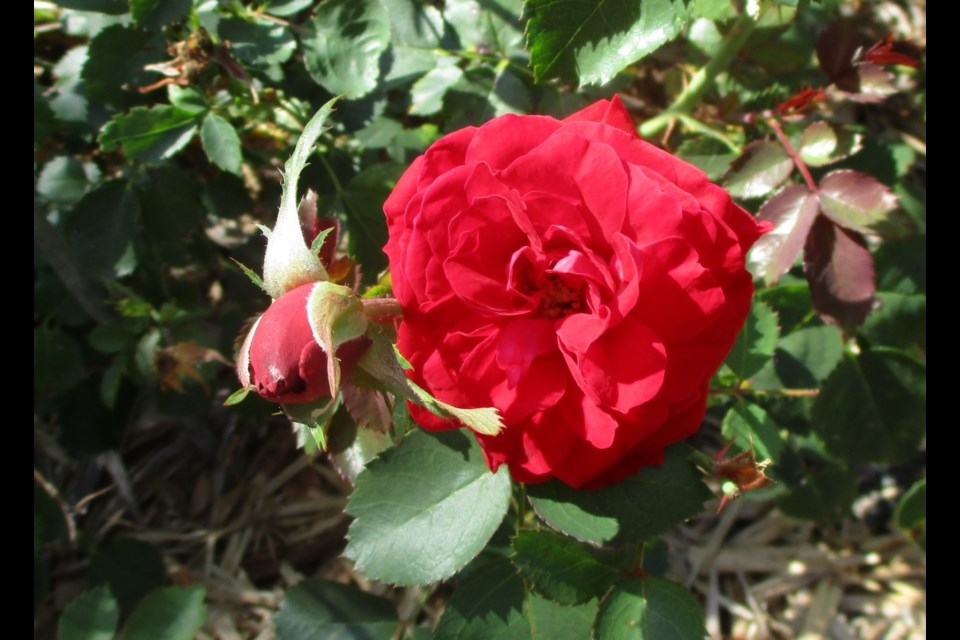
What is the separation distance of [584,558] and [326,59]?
0.82 metres

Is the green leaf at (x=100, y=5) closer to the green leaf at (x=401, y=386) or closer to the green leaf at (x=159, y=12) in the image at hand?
the green leaf at (x=159, y=12)

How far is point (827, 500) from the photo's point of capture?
5.34 feet

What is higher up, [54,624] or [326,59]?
[326,59]

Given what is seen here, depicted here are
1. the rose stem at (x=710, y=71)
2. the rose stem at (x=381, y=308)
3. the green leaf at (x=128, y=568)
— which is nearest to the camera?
the rose stem at (x=381, y=308)

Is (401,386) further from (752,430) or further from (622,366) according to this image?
(752,430)

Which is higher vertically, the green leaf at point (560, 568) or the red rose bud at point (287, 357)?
the red rose bud at point (287, 357)

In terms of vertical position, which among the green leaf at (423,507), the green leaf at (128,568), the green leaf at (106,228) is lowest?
the green leaf at (128,568)

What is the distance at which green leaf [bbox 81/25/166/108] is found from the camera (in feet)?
3.96

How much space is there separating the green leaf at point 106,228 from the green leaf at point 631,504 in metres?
0.85

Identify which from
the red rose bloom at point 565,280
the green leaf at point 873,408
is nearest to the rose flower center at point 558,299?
the red rose bloom at point 565,280

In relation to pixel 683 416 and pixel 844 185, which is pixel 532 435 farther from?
pixel 844 185

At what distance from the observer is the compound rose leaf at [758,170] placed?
1.19m

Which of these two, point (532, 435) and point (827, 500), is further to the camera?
point (827, 500)
